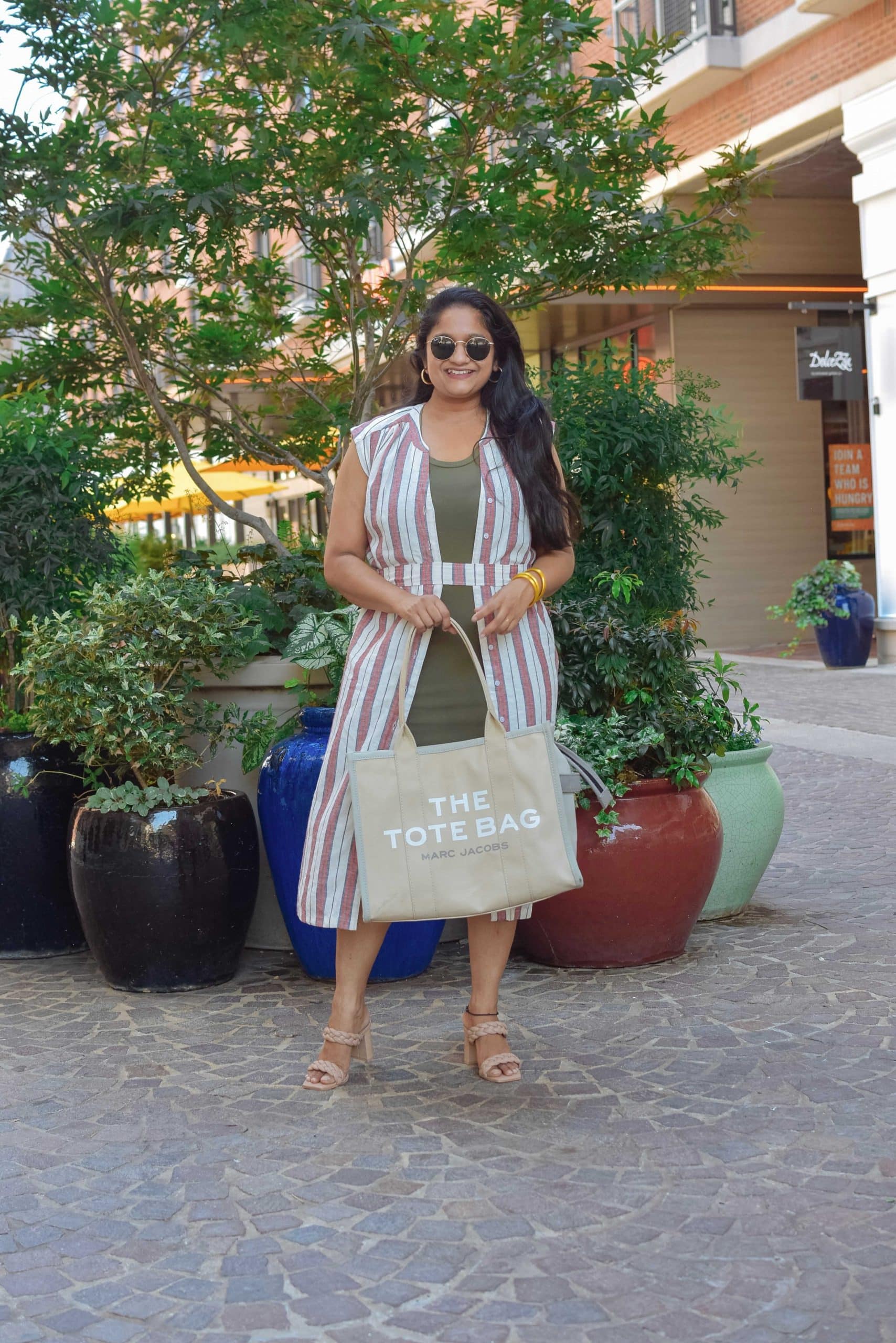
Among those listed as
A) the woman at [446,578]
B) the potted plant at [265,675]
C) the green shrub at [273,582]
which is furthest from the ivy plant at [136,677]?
the woman at [446,578]

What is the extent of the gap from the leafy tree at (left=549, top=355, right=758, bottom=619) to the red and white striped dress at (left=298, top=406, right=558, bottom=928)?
148cm

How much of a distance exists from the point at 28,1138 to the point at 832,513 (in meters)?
17.5

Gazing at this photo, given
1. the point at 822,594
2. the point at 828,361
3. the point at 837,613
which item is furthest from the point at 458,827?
the point at 828,361

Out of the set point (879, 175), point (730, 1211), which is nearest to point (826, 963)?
point (730, 1211)

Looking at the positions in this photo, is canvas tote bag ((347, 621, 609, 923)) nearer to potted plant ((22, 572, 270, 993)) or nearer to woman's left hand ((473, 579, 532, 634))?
woman's left hand ((473, 579, 532, 634))

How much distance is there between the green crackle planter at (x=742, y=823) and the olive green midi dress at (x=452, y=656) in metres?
→ 1.90

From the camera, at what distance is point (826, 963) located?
486 cm

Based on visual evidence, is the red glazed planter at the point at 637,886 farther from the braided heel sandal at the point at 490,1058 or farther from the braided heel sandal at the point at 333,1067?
the braided heel sandal at the point at 333,1067

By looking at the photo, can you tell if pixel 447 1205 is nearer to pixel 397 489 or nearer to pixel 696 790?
pixel 397 489

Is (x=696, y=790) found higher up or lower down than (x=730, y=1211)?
higher up

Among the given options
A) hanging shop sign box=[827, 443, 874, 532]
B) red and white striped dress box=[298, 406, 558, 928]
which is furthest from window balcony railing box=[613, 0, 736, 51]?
red and white striped dress box=[298, 406, 558, 928]

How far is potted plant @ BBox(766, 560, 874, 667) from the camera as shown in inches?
598

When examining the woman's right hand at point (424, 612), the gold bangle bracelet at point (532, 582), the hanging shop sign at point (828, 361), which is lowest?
the woman's right hand at point (424, 612)

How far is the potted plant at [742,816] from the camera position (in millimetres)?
5398
